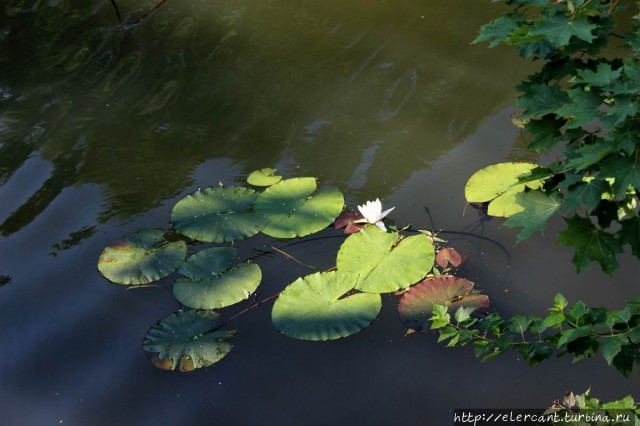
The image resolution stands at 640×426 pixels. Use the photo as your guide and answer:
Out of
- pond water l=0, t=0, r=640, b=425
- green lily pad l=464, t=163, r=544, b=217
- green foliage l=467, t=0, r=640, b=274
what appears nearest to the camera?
green foliage l=467, t=0, r=640, b=274

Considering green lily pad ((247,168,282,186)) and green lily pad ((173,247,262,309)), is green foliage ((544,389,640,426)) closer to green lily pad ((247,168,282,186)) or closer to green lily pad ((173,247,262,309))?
green lily pad ((173,247,262,309))

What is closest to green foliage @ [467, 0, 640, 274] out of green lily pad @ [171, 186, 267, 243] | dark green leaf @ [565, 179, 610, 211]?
dark green leaf @ [565, 179, 610, 211]

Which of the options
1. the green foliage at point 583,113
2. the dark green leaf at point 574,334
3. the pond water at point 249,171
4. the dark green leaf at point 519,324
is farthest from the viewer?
the pond water at point 249,171

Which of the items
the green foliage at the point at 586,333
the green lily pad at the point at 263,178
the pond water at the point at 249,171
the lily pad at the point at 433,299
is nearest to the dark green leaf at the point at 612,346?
the green foliage at the point at 586,333

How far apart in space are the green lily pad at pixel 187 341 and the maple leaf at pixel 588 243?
1.18 meters

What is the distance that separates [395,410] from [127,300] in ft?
3.30

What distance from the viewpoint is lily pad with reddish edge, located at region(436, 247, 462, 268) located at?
232 cm

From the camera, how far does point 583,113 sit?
1.24 meters

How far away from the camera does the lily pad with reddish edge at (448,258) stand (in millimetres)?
2320

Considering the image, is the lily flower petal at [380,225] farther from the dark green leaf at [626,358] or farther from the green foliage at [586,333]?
the dark green leaf at [626,358]

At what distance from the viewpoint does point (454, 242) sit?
2430mm

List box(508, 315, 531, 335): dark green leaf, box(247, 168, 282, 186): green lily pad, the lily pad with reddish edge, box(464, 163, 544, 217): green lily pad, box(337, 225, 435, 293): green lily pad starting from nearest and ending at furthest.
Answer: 1. box(508, 315, 531, 335): dark green leaf
2. box(337, 225, 435, 293): green lily pad
3. the lily pad with reddish edge
4. box(464, 163, 544, 217): green lily pad
5. box(247, 168, 282, 186): green lily pad

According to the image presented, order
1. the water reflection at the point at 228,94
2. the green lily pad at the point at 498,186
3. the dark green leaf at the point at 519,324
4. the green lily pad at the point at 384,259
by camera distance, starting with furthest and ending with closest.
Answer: the water reflection at the point at 228,94 < the green lily pad at the point at 498,186 < the green lily pad at the point at 384,259 < the dark green leaf at the point at 519,324

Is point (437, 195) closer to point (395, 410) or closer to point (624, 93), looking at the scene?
point (395, 410)
